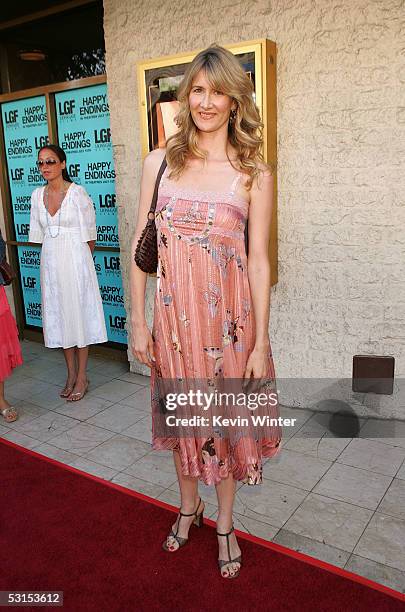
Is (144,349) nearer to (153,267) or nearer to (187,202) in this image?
(153,267)

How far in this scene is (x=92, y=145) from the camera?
4812mm

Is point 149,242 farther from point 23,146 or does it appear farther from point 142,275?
point 23,146

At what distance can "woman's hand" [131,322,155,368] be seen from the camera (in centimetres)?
221

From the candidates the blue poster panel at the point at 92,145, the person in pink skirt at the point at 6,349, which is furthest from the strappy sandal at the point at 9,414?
the blue poster panel at the point at 92,145

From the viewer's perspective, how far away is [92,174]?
4879 millimetres

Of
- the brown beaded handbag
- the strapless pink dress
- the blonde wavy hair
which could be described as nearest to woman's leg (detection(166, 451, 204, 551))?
the strapless pink dress

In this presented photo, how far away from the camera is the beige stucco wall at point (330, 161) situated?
317 cm

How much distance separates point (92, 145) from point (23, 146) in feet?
3.07

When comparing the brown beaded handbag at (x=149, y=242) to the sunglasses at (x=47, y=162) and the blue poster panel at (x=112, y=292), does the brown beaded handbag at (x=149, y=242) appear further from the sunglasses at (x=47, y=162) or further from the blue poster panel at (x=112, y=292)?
the blue poster panel at (x=112, y=292)

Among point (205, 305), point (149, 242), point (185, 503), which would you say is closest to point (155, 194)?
point (149, 242)

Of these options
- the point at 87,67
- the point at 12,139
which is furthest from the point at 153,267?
the point at 12,139

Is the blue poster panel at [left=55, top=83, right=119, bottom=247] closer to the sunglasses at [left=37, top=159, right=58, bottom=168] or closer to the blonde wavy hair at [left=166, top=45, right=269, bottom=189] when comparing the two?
the sunglasses at [left=37, top=159, right=58, bottom=168]

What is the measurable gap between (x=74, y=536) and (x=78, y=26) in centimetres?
409

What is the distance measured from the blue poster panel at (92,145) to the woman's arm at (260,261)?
2.90 metres
